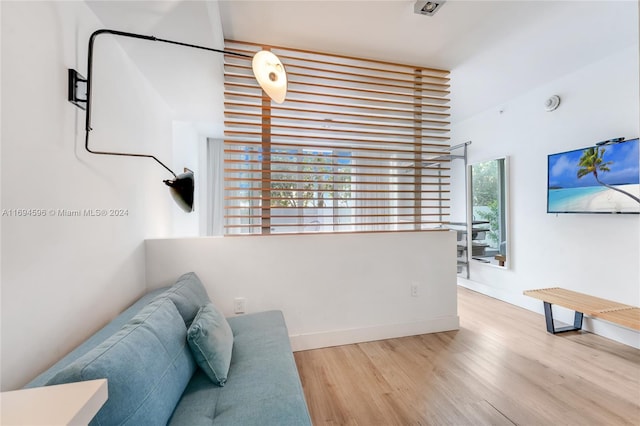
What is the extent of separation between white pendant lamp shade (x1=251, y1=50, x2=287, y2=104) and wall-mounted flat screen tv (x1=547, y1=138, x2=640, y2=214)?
295 cm

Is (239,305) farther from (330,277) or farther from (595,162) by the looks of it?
(595,162)

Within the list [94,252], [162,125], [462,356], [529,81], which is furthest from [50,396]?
[529,81]

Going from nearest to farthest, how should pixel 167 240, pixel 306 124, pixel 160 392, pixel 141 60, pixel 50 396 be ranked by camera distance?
pixel 50 396 → pixel 160 392 → pixel 141 60 → pixel 167 240 → pixel 306 124

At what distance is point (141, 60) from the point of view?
1998mm

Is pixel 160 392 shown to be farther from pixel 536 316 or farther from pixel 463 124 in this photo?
pixel 463 124

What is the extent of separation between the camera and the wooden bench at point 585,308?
2195 mm

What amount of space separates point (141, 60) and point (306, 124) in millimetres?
2411

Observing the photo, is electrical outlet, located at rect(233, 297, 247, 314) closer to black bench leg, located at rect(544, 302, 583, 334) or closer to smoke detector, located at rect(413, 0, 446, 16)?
smoke detector, located at rect(413, 0, 446, 16)

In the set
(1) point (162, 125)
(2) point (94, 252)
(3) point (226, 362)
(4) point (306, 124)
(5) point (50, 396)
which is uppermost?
(4) point (306, 124)

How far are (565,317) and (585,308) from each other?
0.77m

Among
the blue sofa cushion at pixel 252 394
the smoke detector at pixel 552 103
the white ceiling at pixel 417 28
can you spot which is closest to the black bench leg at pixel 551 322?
the smoke detector at pixel 552 103

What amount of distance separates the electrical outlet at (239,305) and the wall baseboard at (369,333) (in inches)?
19.3

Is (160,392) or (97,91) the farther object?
(97,91)

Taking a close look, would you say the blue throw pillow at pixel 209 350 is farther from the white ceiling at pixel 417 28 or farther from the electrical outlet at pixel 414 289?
the electrical outlet at pixel 414 289
